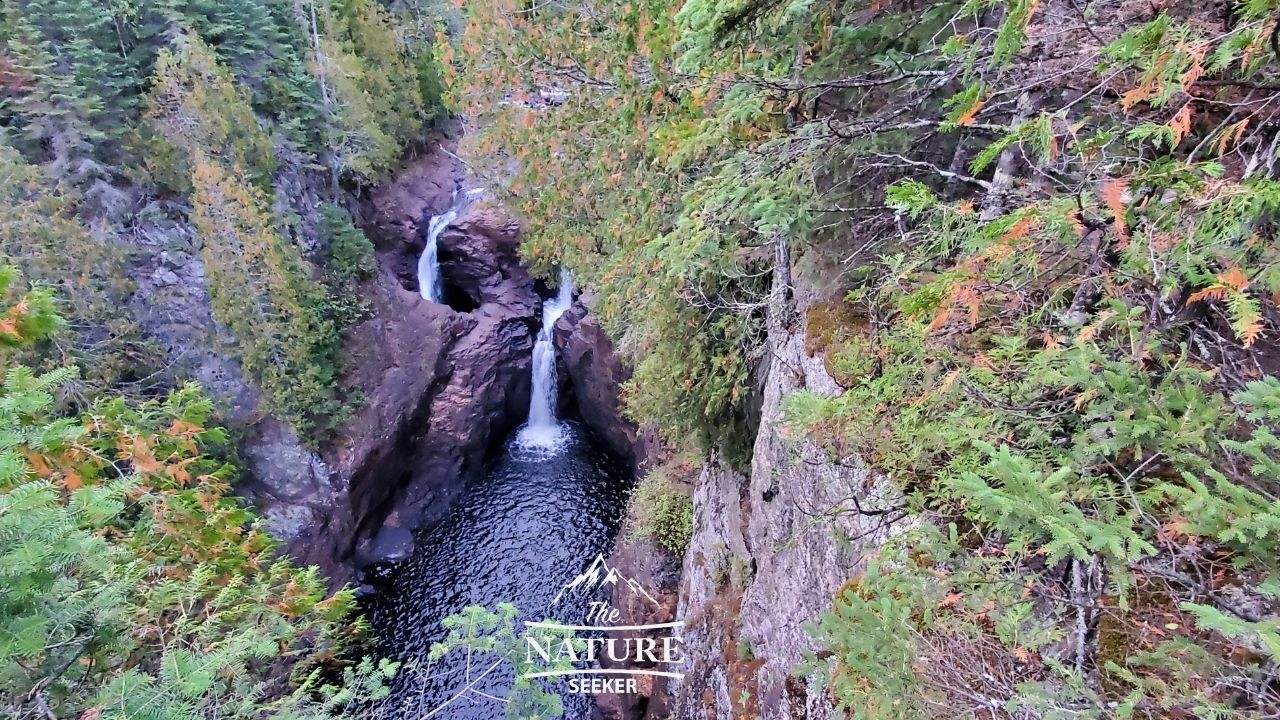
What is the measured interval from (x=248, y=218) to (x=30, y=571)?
13267 mm

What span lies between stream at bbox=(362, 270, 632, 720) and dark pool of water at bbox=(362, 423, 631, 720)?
0.09 ft

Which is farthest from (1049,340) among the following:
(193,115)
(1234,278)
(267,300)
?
(193,115)

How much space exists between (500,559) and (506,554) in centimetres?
21

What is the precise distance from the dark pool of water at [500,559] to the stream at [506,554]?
0.03 m

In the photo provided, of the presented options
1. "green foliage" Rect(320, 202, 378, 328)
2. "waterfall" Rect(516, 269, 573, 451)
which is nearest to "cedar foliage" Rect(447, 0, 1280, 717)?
"green foliage" Rect(320, 202, 378, 328)

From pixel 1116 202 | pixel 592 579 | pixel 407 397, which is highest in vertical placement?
pixel 1116 202

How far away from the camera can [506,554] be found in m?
15.3

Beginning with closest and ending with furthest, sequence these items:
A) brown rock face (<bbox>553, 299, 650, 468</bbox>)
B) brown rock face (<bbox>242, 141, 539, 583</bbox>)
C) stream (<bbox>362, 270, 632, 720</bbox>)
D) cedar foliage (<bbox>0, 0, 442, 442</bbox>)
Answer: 1. stream (<bbox>362, 270, 632, 720</bbox>)
2. cedar foliage (<bbox>0, 0, 442, 442</bbox>)
3. brown rock face (<bbox>242, 141, 539, 583</bbox>)
4. brown rock face (<bbox>553, 299, 650, 468</bbox>)

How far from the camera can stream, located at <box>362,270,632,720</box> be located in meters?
12.2

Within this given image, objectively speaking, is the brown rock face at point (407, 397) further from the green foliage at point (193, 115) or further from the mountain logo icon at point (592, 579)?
the green foliage at point (193, 115)

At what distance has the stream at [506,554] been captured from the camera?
12250mm

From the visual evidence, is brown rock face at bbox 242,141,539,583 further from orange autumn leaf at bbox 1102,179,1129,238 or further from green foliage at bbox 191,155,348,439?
orange autumn leaf at bbox 1102,179,1129,238

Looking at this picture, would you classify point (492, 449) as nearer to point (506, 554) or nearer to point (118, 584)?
point (506, 554)

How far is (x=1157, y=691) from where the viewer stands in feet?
5.93
